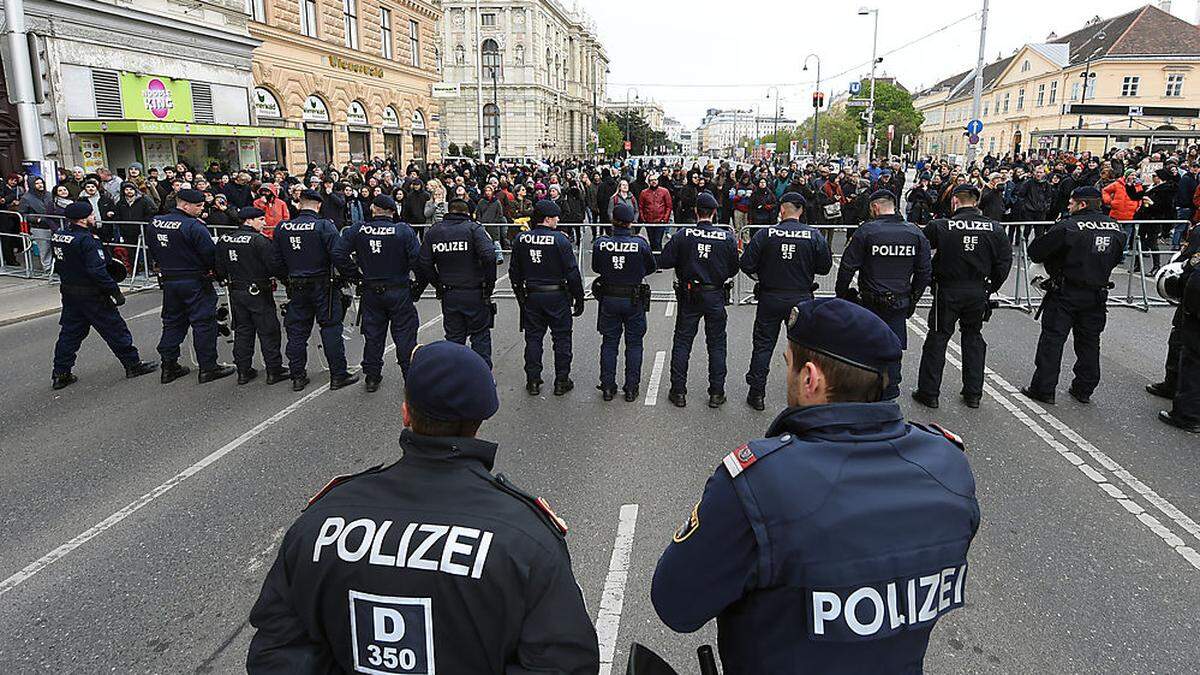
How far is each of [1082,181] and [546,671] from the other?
17564 mm

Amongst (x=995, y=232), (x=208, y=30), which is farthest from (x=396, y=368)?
(x=208, y=30)

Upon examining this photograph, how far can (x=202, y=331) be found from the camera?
851 cm

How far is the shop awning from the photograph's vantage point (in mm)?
19109

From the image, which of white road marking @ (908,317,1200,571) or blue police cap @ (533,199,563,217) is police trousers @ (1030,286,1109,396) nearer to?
white road marking @ (908,317,1200,571)

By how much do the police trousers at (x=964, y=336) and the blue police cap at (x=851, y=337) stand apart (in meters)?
5.90

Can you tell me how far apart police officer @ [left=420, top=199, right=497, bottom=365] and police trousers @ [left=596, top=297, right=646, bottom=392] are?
1.21m

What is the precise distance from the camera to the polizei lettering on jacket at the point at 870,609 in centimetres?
182

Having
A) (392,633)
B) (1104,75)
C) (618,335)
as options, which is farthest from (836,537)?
(1104,75)

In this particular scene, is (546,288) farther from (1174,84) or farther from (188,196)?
(1174,84)

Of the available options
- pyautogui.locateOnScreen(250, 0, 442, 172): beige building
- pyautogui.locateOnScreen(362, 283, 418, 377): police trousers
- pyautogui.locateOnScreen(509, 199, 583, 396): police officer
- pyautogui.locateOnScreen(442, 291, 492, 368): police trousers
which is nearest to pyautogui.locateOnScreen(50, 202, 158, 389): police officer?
pyautogui.locateOnScreen(362, 283, 418, 377): police trousers

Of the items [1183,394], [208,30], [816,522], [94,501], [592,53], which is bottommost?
[94,501]

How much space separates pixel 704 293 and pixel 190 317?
18.6ft

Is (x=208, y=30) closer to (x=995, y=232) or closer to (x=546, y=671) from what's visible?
(x=995, y=232)

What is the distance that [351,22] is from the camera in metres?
35.2
